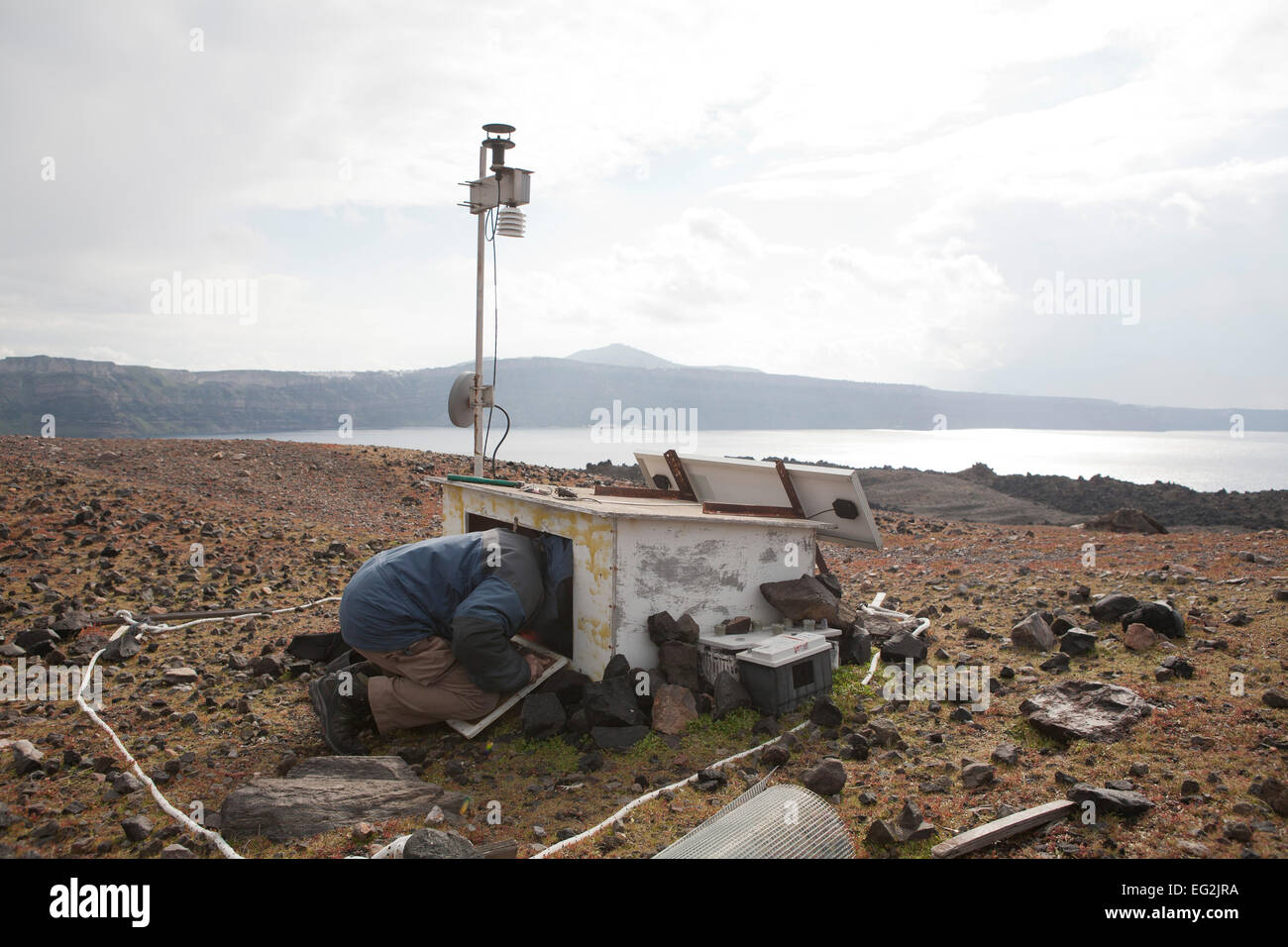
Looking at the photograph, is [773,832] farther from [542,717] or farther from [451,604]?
[451,604]

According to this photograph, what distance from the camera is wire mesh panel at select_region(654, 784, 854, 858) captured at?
401 cm

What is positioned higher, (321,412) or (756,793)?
(321,412)

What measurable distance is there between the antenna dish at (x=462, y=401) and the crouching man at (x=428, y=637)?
3284mm

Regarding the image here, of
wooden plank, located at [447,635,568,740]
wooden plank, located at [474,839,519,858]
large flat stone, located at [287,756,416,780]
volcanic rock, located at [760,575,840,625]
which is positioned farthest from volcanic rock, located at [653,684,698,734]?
wooden plank, located at [474,839,519,858]

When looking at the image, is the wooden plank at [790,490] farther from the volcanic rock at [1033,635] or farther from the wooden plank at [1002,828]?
the wooden plank at [1002,828]

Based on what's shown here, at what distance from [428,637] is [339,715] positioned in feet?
3.11

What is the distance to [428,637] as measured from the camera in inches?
251

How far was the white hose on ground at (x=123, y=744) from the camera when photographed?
4.66 meters

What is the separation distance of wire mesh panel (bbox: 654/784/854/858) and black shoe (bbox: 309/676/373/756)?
3153mm

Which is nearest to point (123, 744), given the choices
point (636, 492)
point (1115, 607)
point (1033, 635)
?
point (636, 492)

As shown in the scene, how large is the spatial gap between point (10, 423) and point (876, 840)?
97362 mm

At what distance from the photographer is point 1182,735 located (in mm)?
5344
